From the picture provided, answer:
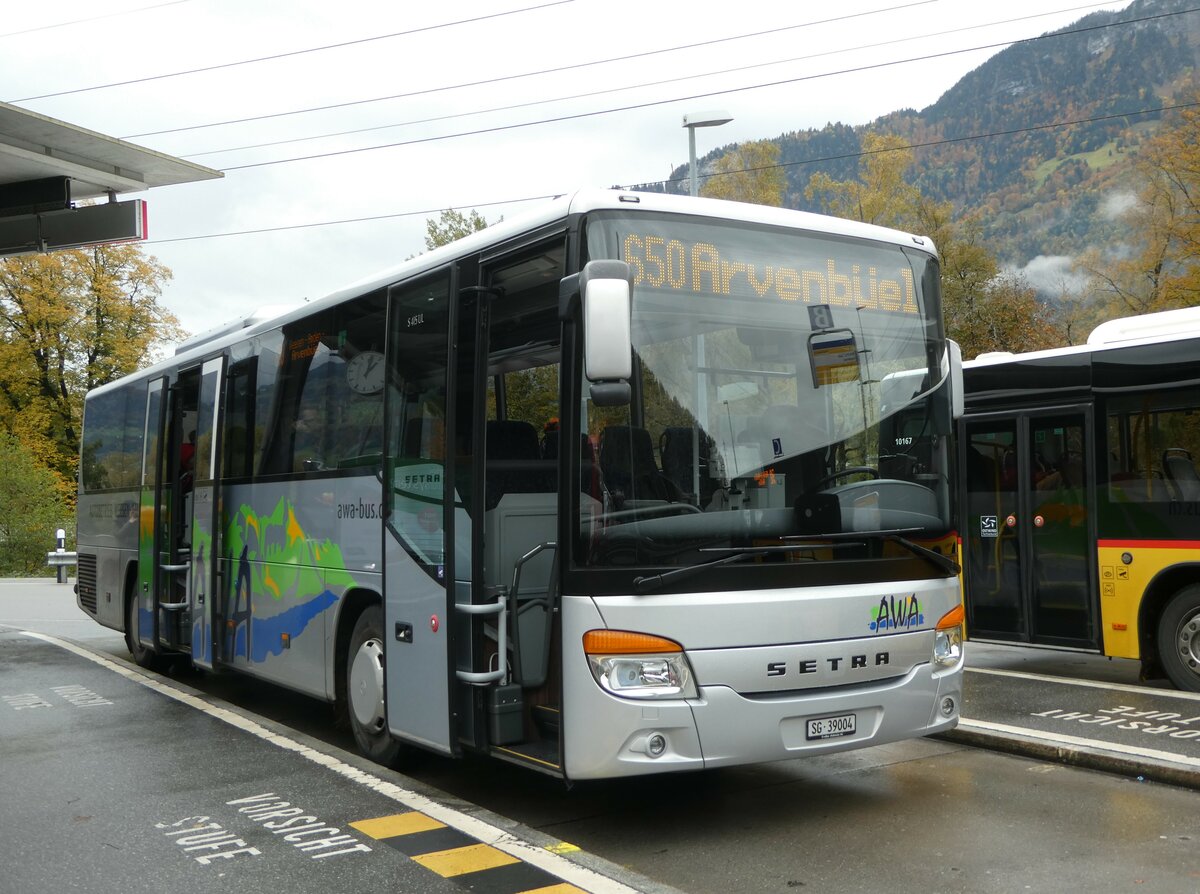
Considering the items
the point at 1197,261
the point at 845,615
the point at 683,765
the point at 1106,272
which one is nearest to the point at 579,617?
the point at 683,765

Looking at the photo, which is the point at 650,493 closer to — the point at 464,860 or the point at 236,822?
the point at 464,860

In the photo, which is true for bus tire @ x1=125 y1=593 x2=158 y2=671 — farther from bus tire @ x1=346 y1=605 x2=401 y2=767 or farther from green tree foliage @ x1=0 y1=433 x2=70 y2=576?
green tree foliage @ x1=0 y1=433 x2=70 y2=576

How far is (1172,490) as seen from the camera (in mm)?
10359

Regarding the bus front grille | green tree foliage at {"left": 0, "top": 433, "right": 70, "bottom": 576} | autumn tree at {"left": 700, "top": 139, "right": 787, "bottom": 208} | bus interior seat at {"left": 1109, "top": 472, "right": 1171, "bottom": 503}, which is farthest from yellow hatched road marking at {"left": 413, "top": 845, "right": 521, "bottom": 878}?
autumn tree at {"left": 700, "top": 139, "right": 787, "bottom": 208}

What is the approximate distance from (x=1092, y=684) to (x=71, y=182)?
1212 cm

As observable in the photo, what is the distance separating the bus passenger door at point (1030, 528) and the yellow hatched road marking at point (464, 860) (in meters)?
6.87

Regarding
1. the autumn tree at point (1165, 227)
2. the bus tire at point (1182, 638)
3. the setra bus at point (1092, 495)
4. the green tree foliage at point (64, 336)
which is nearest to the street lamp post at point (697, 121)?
the setra bus at point (1092, 495)

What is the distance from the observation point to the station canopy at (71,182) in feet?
43.2

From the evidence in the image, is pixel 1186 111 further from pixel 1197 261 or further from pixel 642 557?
pixel 642 557

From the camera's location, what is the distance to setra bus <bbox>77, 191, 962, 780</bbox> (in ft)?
19.7

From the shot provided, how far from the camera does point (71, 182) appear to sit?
1472cm

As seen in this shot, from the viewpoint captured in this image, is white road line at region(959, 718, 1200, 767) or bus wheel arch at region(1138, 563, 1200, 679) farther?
bus wheel arch at region(1138, 563, 1200, 679)

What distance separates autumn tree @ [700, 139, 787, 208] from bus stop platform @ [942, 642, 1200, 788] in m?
29.6

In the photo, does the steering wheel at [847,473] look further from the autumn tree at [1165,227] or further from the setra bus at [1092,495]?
the autumn tree at [1165,227]
